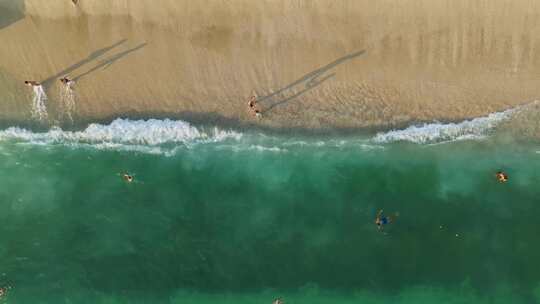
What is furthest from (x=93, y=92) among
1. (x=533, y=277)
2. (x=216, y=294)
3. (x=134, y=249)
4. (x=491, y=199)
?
(x=533, y=277)

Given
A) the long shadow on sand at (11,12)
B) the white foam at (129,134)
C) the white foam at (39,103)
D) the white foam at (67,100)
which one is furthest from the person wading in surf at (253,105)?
the long shadow on sand at (11,12)

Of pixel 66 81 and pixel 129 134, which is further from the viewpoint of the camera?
pixel 129 134

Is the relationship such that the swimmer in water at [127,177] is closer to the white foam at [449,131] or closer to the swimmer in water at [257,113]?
the swimmer in water at [257,113]

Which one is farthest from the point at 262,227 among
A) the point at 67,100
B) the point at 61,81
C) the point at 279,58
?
the point at 61,81

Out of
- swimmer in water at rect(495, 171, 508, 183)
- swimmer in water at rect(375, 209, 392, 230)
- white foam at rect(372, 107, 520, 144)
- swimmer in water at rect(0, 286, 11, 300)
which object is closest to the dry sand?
white foam at rect(372, 107, 520, 144)

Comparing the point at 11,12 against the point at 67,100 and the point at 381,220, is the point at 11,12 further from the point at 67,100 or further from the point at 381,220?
the point at 381,220
